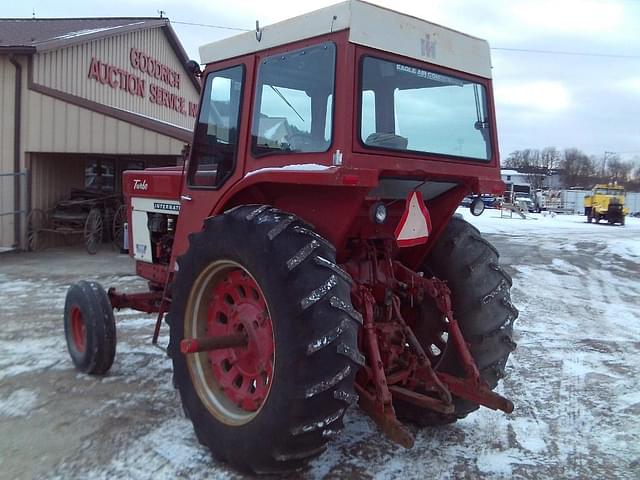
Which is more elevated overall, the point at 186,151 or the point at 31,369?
the point at 186,151

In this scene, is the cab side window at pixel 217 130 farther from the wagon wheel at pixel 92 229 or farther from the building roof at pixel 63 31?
the wagon wheel at pixel 92 229

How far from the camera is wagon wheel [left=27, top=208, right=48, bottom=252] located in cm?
1299

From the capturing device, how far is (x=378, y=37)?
3.33m

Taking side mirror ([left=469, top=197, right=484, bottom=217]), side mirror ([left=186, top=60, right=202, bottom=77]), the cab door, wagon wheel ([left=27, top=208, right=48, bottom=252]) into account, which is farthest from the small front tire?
wagon wheel ([left=27, top=208, right=48, bottom=252])

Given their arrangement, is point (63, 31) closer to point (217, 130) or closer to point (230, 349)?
point (217, 130)

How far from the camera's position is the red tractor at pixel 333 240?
3.08m

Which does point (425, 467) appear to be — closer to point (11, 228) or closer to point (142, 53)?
point (11, 228)

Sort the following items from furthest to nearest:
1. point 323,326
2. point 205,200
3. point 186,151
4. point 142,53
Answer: point 142,53 < point 186,151 < point 205,200 < point 323,326

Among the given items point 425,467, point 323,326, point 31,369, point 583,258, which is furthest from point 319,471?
point 583,258

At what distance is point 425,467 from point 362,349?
84 centimetres

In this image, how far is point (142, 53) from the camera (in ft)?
53.8

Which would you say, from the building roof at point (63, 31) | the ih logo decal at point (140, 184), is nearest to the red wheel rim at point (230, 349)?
the ih logo decal at point (140, 184)

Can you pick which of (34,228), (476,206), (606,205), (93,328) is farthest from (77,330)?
(606,205)

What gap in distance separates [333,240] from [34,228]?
37.1ft
